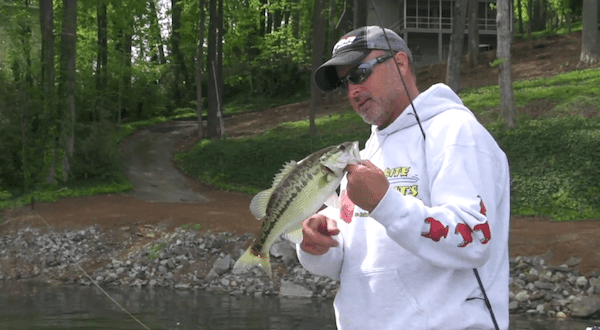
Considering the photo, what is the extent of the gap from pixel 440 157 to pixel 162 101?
48.2m

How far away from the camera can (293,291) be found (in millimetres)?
20312

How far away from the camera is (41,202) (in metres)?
28.5

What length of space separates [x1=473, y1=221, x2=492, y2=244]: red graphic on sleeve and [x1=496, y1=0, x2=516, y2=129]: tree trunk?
23.7 meters

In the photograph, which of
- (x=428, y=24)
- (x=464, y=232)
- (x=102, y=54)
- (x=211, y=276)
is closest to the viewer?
(x=464, y=232)

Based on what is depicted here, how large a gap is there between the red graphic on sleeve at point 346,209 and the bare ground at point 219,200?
16268 mm

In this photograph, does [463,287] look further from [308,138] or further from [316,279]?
[308,138]

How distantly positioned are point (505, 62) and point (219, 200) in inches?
437

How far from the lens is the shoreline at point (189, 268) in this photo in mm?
18094

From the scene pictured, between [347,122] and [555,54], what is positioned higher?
[555,54]

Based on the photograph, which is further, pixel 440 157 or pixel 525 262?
pixel 525 262

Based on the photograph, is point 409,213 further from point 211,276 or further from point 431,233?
point 211,276

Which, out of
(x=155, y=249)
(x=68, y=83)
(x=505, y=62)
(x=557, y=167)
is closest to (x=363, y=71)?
(x=155, y=249)

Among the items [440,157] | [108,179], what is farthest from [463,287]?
[108,179]

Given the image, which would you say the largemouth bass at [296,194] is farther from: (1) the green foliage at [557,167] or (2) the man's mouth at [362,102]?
(1) the green foliage at [557,167]
